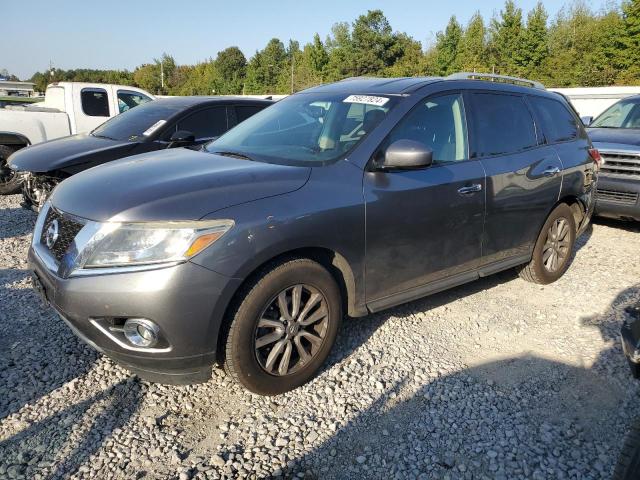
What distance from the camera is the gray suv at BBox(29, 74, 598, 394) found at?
A: 94.6 inches

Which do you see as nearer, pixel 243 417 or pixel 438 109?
pixel 243 417

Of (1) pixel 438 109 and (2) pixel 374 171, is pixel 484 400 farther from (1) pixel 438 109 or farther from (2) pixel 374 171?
(1) pixel 438 109

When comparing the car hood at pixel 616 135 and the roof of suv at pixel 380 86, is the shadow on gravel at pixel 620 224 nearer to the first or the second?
the car hood at pixel 616 135

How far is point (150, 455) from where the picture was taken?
7.86 ft

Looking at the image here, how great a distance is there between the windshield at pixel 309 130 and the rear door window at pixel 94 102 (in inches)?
241

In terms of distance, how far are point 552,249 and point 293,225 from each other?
121 inches

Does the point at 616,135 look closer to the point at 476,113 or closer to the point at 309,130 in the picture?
the point at 476,113

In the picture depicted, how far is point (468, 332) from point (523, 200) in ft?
3.97

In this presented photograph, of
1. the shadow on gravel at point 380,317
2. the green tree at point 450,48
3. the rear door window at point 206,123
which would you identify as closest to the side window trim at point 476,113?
the shadow on gravel at point 380,317

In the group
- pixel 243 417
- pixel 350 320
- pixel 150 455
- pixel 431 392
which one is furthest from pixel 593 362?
pixel 150 455

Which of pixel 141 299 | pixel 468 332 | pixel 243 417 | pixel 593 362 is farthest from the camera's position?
pixel 468 332

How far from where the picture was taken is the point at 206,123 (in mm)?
6410

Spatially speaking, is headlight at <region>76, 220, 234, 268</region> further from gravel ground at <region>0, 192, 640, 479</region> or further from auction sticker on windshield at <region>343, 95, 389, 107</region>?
auction sticker on windshield at <region>343, 95, 389, 107</region>

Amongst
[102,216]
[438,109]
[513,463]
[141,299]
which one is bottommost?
[513,463]
